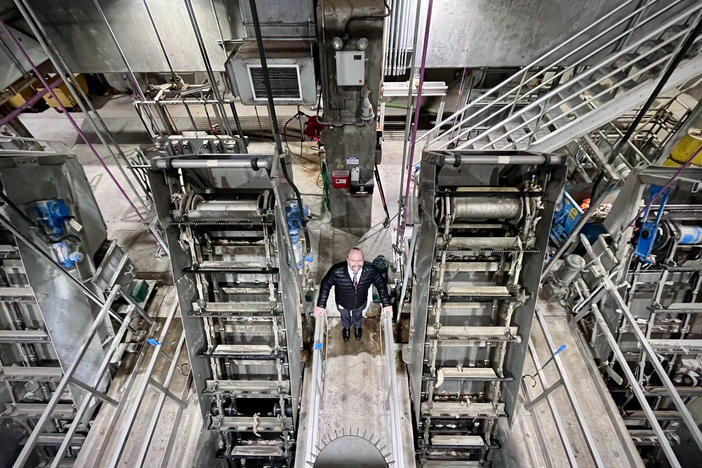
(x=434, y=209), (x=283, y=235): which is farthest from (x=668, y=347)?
(x=283, y=235)

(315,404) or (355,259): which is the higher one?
(355,259)

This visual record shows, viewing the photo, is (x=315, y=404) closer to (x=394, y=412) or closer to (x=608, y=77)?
(x=394, y=412)

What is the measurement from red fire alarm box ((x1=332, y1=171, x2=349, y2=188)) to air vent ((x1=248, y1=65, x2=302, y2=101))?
1241mm

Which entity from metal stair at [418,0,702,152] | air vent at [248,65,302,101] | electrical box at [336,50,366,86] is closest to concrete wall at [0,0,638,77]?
metal stair at [418,0,702,152]

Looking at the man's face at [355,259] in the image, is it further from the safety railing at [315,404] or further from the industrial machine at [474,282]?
the safety railing at [315,404]

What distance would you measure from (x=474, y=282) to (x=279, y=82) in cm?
A: 310

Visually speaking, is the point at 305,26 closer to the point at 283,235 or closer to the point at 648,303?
the point at 283,235

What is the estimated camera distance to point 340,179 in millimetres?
5617

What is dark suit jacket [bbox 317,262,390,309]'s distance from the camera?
12.8 feet

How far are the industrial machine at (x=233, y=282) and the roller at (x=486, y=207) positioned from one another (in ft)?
4.59

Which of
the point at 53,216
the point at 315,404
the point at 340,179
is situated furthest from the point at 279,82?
the point at 315,404

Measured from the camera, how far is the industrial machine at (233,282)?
320 centimetres

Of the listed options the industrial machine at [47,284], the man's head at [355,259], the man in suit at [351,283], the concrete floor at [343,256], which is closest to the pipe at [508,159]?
the man's head at [355,259]

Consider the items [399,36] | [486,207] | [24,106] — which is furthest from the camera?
[399,36]
